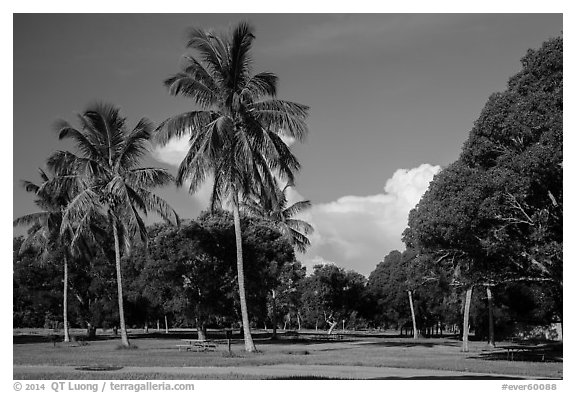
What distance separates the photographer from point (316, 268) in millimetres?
66562

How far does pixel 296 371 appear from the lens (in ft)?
54.1

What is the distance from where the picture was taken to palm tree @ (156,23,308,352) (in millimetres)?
22391

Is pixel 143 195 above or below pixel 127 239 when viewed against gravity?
above

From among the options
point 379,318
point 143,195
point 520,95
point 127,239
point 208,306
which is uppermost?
point 520,95

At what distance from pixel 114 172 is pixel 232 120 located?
7.73 m

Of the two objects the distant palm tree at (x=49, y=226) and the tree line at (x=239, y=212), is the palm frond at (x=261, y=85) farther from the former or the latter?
the distant palm tree at (x=49, y=226)

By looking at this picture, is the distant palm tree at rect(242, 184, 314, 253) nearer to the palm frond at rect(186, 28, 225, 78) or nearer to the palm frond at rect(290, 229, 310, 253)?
the palm frond at rect(290, 229, 310, 253)

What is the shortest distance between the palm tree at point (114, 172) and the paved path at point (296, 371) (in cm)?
1086

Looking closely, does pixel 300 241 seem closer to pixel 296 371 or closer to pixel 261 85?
pixel 261 85

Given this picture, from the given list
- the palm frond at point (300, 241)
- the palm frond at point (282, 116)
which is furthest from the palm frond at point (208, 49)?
the palm frond at point (300, 241)
